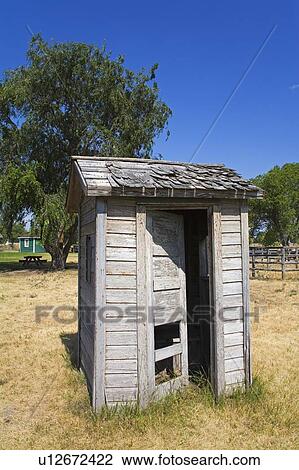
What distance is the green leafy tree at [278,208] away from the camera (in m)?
45.5

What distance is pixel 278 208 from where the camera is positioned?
45.5 meters

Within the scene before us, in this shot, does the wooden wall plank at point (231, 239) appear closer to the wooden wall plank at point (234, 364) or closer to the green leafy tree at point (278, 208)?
the wooden wall plank at point (234, 364)

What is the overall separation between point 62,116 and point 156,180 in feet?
76.4

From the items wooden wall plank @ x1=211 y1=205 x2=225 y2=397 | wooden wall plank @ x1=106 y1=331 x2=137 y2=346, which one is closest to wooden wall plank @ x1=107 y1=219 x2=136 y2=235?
wooden wall plank @ x1=211 y1=205 x2=225 y2=397

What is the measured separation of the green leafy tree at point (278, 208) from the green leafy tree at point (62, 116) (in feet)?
77.1

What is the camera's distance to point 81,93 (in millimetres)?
26344

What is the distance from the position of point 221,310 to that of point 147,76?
84.3ft

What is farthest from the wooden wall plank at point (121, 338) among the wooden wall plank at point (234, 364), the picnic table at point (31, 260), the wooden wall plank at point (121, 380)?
the picnic table at point (31, 260)

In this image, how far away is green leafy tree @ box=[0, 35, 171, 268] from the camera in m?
25.5

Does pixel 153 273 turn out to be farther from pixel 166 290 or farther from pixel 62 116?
pixel 62 116

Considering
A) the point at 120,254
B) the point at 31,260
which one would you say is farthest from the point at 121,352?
the point at 31,260

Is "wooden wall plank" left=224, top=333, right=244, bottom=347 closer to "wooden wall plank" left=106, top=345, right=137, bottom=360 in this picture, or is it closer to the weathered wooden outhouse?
the weathered wooden outhouse
